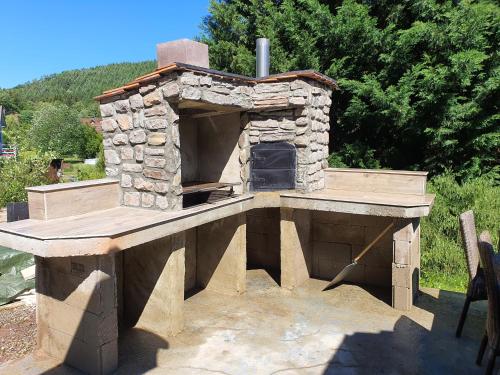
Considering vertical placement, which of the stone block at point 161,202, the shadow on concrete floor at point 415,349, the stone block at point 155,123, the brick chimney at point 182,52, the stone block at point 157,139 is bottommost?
the shadow on concrete floor at point 415,349

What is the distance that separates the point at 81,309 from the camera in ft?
13.4

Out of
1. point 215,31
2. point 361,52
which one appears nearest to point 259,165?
point 361,52

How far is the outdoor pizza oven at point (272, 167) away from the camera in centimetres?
644

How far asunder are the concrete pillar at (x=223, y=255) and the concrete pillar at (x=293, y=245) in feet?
2.36

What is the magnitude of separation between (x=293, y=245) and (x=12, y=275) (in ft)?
16.2

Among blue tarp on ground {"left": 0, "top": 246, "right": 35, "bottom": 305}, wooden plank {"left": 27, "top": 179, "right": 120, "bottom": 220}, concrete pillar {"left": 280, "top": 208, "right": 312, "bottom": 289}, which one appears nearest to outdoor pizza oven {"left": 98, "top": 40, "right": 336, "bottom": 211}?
wooden plank {"left": 27, "top": 179, "right": 120, "bottom": 220}

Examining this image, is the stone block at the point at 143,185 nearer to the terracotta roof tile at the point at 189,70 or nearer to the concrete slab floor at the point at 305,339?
the terracotta roof tile at the point at 189,70

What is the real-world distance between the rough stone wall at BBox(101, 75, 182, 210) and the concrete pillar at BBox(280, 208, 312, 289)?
2.18m

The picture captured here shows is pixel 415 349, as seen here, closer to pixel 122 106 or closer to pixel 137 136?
pixel 137 136

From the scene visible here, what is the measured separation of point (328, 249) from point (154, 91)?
4.44 metres

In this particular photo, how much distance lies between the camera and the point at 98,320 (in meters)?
3.98

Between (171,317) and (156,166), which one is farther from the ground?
(156,166)

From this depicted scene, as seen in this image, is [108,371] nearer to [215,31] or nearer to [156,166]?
[156,166]

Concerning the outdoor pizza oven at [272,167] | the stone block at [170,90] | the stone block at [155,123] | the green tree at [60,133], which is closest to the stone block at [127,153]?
the stone block at [155,123]
